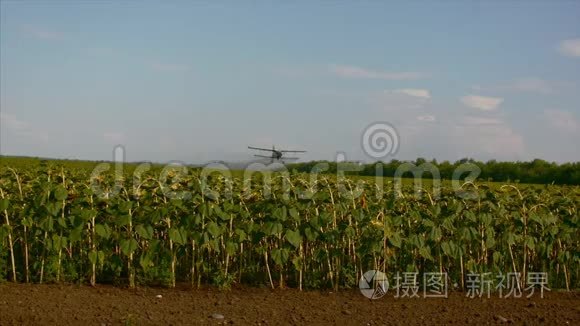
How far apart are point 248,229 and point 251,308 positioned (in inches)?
44.3

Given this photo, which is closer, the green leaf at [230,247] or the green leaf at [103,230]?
the green leaf at [103,230]

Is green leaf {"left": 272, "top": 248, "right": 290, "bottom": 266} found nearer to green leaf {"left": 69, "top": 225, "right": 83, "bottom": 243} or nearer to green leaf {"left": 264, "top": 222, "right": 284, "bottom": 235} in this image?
green leaf {"left": 264, "top": 222, "right": 284, "bottom": 235}

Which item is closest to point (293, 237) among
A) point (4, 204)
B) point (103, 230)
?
point (103, 230)

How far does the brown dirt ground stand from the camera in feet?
25.6

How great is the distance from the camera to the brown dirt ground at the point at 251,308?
7789 mm

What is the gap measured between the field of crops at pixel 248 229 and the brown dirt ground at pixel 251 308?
1.18 feet

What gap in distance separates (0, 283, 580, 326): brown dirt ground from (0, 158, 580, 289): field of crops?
0.36m

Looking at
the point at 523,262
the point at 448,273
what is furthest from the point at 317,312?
Answer: the point at 523,262

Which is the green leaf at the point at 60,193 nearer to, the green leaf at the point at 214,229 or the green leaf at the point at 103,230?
the green leaf at the point at 103,230

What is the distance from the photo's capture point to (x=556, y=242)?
1060 centimetres

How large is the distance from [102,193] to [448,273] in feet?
15.1

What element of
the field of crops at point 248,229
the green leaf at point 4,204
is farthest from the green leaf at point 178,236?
the green leaf at point 4,204

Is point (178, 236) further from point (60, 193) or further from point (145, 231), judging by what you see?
point (60, 193)

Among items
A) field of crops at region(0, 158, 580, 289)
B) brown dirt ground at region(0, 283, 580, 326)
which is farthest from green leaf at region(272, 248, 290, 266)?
brown dirt ground at region(0, 283, 580, 326)
